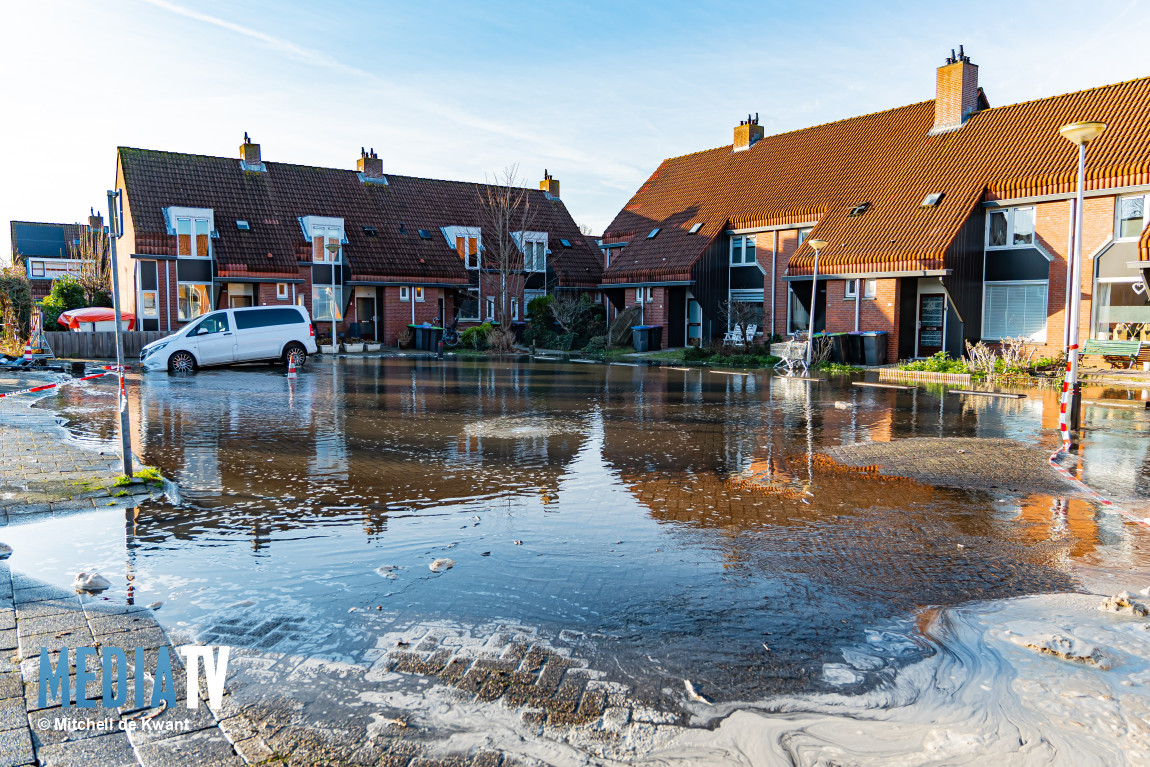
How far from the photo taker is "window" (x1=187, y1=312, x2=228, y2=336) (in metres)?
24.3

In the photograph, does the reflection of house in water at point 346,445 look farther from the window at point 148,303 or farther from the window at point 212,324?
the window at point 148,303

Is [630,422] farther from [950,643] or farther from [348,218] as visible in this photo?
[348,218]

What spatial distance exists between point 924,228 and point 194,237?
29209 millimetres

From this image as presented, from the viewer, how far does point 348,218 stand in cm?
4119

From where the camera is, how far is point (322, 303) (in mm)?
39406

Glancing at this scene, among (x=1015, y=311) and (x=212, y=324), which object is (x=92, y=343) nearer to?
(x=212, y=324)

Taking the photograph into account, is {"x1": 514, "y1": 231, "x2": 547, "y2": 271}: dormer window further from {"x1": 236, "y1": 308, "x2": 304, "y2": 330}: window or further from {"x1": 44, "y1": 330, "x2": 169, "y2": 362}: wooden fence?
{"x1": 236, "y1": 308, "x2": 304, "y2": 330}: window

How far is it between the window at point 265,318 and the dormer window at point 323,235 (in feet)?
41.8

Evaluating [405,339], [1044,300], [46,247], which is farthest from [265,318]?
[46,247]

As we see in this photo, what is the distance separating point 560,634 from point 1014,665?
255 centimetres

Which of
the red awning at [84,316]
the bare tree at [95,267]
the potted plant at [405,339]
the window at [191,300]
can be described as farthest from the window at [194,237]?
the bare tree at [95,267]

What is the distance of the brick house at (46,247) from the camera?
6838 centimetres

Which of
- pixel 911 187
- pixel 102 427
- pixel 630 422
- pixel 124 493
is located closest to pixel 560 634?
pixel 124 493

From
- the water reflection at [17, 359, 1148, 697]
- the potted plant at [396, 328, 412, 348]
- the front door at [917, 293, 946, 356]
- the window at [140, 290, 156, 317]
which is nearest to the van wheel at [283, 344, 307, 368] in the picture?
the water reflection at [17, 359, 1148, 697]
